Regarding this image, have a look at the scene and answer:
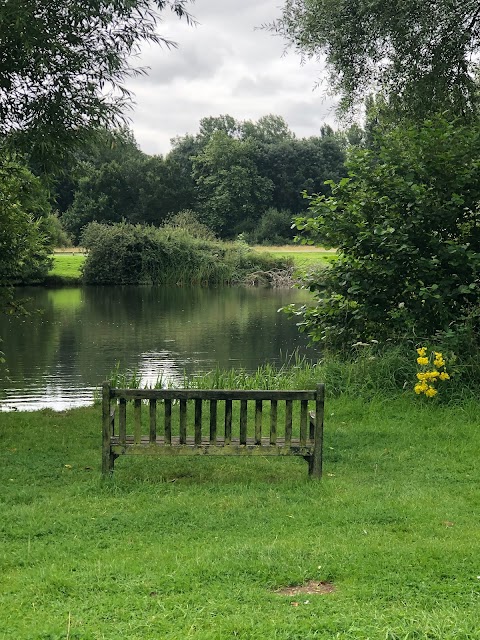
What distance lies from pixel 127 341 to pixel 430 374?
16193 mm

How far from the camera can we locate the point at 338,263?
10969 mm

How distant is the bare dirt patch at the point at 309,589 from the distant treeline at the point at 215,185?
207ft

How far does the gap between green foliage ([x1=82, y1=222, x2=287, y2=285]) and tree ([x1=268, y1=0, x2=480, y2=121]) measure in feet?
127

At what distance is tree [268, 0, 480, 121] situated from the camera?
11.1 meters

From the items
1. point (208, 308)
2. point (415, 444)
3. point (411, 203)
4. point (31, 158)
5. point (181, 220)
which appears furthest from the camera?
point (181, 220)

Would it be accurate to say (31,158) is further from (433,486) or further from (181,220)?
(181,220)

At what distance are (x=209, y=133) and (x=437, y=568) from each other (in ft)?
325

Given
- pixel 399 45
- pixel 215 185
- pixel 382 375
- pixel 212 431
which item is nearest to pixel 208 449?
pixel 212 431

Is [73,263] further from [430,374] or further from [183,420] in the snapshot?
[183,420]

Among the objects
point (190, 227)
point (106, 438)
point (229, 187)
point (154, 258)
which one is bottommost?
point (154, 258)

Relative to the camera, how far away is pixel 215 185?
82312 mm

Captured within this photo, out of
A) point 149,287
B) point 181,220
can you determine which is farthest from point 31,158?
point 181,220

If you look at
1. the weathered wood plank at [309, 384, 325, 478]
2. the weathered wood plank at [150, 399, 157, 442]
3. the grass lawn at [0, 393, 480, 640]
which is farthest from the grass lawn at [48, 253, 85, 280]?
the weathered wood plank at [309, 384, 325, 478]

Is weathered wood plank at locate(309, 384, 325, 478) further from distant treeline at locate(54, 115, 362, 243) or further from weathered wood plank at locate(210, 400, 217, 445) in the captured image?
distant treeline at locate(54, 115, 362, 243)
